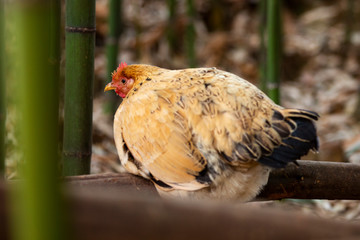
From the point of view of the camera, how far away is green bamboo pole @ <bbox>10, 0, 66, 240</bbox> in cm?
56

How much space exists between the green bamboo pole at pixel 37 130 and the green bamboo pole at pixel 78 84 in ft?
4.28

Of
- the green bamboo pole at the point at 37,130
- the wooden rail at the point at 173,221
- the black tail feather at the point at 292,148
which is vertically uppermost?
the green bamboo pole at the point at 37,130

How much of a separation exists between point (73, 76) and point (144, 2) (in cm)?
406

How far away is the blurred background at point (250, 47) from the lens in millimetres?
4383

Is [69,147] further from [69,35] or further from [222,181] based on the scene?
[222,181]

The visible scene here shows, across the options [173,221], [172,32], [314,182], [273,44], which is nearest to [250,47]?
[172,32]

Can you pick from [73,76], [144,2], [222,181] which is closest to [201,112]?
[222,181]

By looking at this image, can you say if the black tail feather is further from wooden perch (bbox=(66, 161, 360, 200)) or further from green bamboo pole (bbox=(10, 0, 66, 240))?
green bamboo pole (bbox=(10, 0, 66, 240))

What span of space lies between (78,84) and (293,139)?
813 millimetres

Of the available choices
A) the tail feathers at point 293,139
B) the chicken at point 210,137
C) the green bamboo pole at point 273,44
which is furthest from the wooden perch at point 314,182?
the green bamboo pole at point 273,44

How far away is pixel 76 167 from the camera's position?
1.99m

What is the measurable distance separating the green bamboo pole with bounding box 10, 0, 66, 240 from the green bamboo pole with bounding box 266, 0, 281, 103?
1844mm

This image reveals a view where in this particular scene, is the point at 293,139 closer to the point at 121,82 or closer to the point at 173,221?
the point at 121,82

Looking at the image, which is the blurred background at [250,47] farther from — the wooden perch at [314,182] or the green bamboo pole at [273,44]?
the wooden perch at [314,182]
